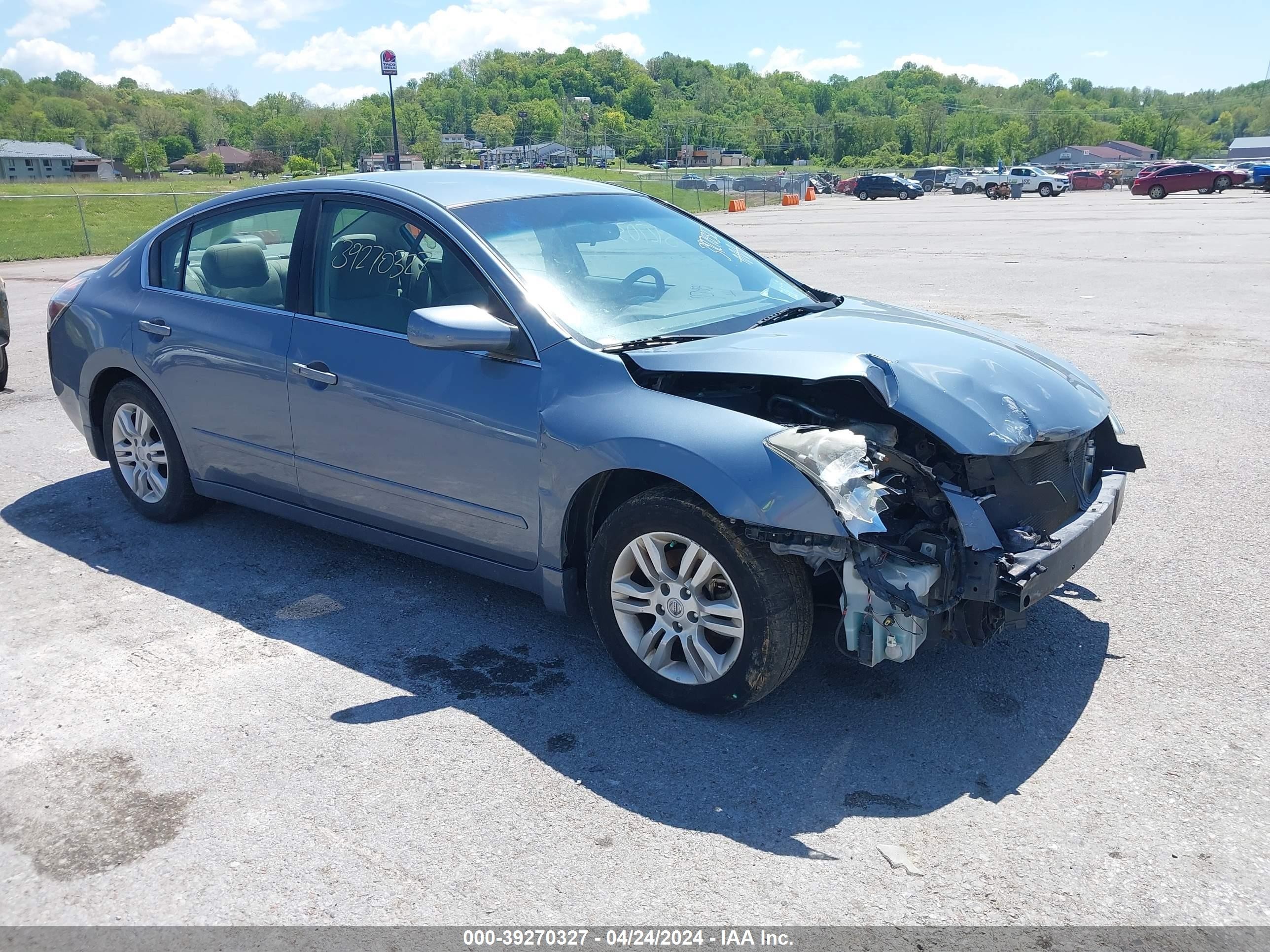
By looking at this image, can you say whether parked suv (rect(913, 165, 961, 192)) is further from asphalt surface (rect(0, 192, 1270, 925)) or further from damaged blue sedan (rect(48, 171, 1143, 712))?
asphalt surface (rect(0, 192, 1270, 925))

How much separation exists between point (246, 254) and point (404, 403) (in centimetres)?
147

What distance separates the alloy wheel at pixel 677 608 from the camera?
11.2 feet

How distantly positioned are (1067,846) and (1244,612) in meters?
1.97

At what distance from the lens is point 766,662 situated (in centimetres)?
333

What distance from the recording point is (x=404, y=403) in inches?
162

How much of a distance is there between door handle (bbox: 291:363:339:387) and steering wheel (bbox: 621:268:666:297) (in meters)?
1.26

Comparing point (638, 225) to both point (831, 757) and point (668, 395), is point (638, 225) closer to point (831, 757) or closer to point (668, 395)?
point (668, 395)

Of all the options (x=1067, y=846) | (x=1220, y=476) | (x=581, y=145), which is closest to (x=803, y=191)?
(x=1220, y=476)

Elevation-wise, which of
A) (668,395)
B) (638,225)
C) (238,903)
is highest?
(638,225)

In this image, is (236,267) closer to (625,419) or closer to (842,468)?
(625,419)

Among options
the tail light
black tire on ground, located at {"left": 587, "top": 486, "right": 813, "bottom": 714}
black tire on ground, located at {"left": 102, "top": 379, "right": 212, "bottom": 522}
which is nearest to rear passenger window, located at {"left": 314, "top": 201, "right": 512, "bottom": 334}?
black tire on ground, located at {"left": 587, "top": 486, "right": 813, "bottom": 714}

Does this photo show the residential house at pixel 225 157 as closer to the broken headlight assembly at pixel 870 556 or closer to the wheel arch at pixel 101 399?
the wheel arch at pixel 101 399

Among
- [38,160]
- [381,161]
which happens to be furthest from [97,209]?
[38,160]

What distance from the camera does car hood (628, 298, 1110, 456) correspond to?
339cm
